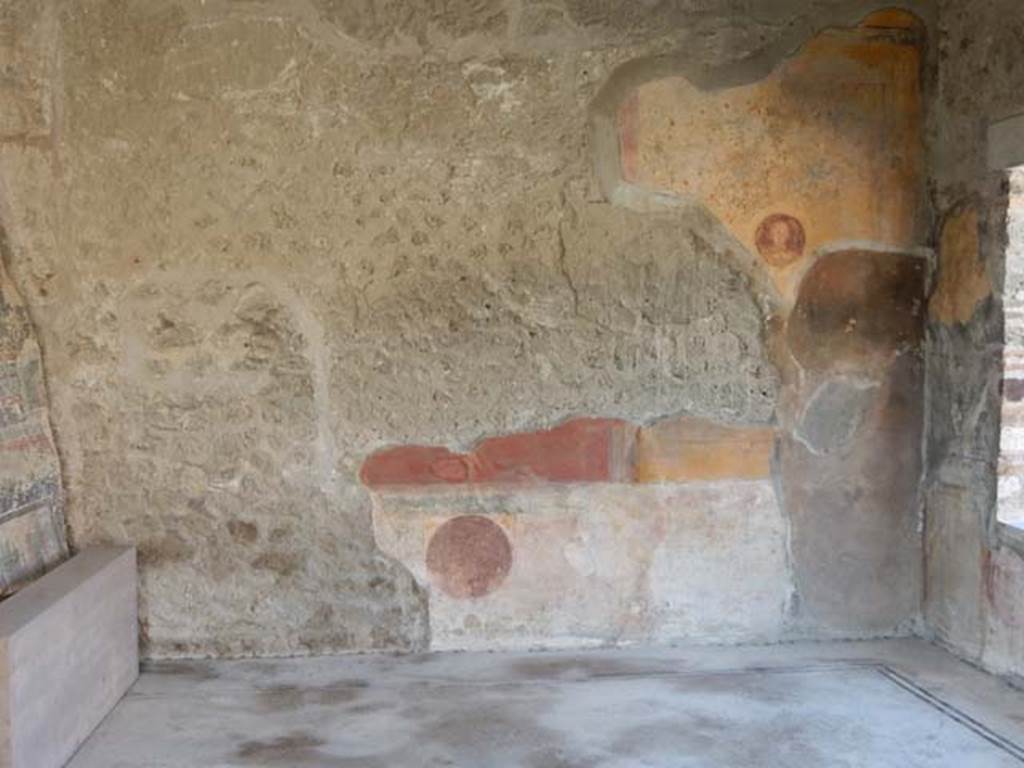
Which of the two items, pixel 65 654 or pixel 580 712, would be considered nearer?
pixel 65 654

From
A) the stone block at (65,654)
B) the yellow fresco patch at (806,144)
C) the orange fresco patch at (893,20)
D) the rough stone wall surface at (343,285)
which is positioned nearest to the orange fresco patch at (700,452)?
the rough stone wall surface at (343,285)

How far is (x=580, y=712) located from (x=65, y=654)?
3.87 feet

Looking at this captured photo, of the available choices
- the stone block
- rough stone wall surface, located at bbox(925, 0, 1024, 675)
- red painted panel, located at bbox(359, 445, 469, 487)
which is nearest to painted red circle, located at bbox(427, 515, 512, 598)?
red painted panel, located at bbox(359, 445, 469, 487)

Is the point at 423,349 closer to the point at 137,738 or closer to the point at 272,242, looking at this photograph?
the point at 272,242

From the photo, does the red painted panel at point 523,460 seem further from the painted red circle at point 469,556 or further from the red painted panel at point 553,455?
the painted red circle at point 469,556

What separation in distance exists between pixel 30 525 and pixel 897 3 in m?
2.74

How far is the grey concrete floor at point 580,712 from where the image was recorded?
2297 millimetres

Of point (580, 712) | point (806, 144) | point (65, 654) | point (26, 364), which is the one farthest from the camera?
point (806, 144)

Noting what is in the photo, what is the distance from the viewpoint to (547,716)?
8.29 feet

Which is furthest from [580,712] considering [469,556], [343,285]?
[343,285]

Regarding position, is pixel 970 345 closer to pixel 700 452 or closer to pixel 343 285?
pixel 700 452

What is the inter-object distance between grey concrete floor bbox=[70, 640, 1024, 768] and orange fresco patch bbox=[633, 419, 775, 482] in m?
0.50

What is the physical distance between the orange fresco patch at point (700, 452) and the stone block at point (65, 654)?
4.68ft

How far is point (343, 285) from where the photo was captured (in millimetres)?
2904
